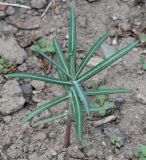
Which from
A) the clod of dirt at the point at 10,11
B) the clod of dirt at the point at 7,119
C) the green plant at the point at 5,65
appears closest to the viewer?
the clod of dirt at the point at 7,119

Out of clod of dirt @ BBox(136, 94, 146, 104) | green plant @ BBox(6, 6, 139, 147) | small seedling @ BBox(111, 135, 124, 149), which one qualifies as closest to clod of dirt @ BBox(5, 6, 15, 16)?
green plant @ BBox(6, 6, 139, 147)

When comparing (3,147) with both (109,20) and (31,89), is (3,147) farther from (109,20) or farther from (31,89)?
(109,20)

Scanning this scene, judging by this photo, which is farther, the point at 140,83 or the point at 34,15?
the point at 34,15

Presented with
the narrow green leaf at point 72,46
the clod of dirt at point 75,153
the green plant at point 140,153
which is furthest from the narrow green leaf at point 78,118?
the green plant at point 140,153

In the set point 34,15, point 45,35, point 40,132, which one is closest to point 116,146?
point 40,132

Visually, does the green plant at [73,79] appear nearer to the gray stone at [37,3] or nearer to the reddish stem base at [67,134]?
the reddish stem base at [67,134]

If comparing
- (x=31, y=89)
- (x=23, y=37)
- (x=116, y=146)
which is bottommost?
(x=116, y=146)
